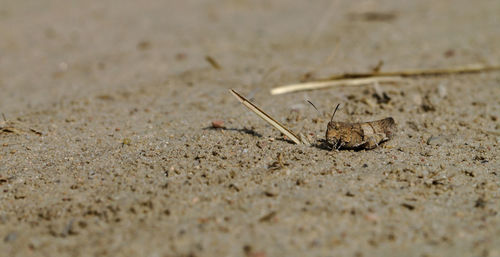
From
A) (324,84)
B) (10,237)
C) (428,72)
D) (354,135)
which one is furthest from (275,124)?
(428,72)

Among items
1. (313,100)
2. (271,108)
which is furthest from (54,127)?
(313,100)

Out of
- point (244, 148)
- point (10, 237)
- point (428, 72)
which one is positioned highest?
point (428, 72)

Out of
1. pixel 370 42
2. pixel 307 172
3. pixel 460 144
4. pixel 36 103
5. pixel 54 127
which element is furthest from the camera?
pixel 370 42

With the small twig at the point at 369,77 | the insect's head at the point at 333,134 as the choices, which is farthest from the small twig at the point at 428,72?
the insect's head at the point at 333,134

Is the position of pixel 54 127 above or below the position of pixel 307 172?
below

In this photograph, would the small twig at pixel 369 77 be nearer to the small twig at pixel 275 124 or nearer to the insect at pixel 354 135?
the small twig at pixel 275 124

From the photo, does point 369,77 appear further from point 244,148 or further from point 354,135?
point 244,148

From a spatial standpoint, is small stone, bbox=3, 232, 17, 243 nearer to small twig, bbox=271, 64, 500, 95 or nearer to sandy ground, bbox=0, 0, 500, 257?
sandy ground, bbox=0, 0, 500, 257

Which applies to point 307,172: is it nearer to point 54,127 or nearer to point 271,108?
point 271,108
